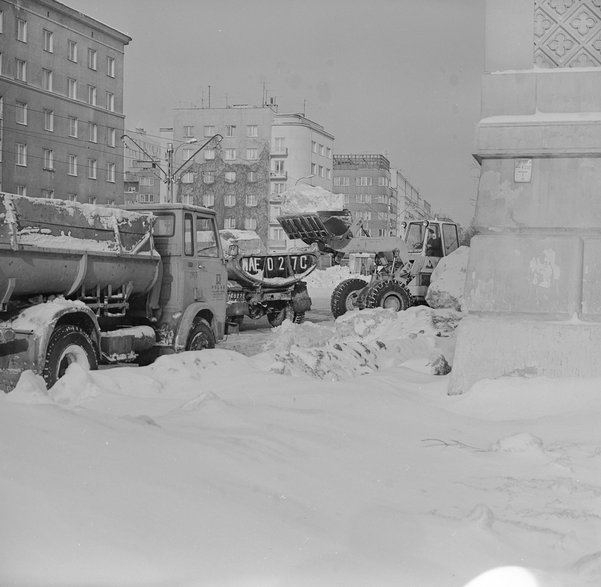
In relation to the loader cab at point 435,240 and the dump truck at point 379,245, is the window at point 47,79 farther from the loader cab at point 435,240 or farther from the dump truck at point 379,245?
the loader cab at point 435,240

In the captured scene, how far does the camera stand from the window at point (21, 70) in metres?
43.7

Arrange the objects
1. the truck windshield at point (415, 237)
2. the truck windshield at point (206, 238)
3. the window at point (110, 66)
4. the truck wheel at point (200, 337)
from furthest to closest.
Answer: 1. the window at point (110, 66)
2. the truck windshield at point (415, 237)
3. the truck windshield at point (206, 238)
4. the truck wheel at point (200, 337)

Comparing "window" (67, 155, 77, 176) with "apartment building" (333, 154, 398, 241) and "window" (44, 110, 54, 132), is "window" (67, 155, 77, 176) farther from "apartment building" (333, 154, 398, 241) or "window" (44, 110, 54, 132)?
"apartment building" (333, 154, 398, 241)

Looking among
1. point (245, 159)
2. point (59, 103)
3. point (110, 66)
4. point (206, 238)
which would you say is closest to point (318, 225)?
point (206, 238)

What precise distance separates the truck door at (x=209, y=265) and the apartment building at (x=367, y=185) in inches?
4100

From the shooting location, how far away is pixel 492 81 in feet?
21.9

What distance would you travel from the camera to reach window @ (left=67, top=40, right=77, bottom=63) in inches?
1885

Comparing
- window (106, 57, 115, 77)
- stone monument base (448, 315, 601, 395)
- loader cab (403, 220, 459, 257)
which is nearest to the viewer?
stone monument base (448, 315, 601, 395)

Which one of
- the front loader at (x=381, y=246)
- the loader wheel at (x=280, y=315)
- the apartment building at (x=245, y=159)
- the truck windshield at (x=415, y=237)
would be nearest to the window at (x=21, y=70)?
the front loader at (x=381, y=246)

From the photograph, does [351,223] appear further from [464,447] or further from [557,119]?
[464,447]

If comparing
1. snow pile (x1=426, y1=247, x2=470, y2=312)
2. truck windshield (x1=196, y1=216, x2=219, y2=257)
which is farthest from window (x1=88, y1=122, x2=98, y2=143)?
truck windshield (x1=196, y1=216, x2=219, y2=257)

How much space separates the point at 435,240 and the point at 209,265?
953cm

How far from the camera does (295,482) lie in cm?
411

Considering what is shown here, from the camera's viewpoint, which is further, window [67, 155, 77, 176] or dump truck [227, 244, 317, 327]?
window [67, 155, 77, 176]
